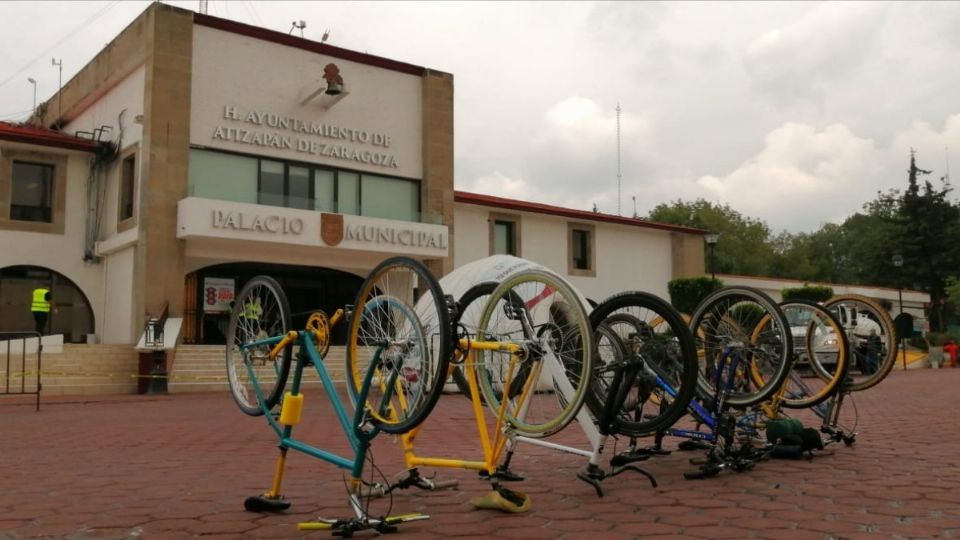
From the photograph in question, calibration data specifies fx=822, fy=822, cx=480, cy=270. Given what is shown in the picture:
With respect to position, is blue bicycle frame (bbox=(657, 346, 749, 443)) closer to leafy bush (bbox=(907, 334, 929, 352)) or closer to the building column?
the building column

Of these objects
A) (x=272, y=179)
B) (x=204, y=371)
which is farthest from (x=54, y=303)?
(x=272, y=179)

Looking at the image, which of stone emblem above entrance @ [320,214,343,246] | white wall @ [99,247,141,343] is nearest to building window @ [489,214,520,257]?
stone emblem above entrance @ [320,214,343,246]

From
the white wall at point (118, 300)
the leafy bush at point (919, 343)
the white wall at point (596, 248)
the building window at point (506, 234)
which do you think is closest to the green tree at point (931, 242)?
the leafy bush at point (919, 343)

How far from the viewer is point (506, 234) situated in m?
28.7

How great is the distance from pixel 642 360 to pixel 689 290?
24.5 m

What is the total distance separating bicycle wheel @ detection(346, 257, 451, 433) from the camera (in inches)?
153

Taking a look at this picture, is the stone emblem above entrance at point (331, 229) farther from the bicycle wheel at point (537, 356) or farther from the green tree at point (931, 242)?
the green tree at point (931, 242)

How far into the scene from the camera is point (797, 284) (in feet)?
122

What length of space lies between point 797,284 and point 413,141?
68.8 ft

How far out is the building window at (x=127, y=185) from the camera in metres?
21.6

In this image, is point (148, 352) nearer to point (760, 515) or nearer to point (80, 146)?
point (80, 146)

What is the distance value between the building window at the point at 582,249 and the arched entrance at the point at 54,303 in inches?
636

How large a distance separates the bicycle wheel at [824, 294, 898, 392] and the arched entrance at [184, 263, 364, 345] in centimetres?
1535

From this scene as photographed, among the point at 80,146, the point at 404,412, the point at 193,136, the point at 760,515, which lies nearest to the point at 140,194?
the point at 193,136
